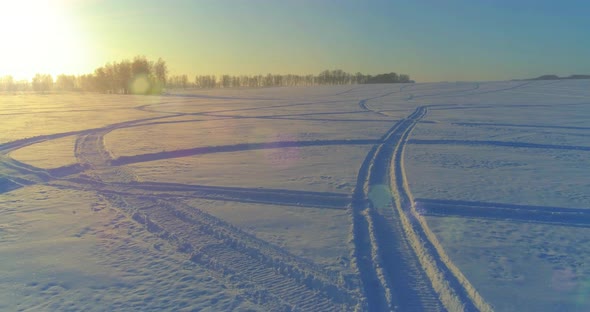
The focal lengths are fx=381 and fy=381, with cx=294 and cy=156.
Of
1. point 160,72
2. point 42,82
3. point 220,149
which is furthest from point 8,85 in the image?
point 220,149

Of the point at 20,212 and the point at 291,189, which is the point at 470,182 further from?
the point at 20,212

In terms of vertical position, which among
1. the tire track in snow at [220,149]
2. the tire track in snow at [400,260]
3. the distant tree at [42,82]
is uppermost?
the distant tree at [42,82]

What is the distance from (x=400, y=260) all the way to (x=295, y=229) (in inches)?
64.6

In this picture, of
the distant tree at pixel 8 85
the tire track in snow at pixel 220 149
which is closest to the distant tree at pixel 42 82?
the distant tree at pixel 8 85

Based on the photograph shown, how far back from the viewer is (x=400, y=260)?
459cm

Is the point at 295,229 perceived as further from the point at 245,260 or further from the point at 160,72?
the point at 160,72

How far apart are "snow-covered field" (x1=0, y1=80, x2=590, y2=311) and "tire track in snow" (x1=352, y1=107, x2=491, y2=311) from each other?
21 millimetres

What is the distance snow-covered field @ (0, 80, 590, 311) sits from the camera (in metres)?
3.90

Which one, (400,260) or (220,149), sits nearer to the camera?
(400,260)

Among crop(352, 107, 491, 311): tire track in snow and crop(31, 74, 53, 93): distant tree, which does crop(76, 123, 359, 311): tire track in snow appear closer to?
crop(352, 107, 491, 311): tire track in snow

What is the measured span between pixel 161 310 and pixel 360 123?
624 inches

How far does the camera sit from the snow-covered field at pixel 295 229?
12.8ft

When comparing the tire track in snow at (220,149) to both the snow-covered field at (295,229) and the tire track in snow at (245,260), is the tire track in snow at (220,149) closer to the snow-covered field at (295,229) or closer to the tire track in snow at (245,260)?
the snow-covered field at (295,229)

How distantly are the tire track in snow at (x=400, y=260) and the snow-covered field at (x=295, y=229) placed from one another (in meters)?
0.02
